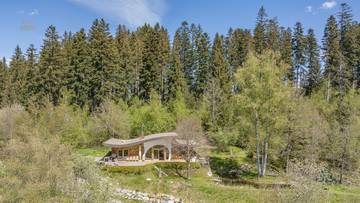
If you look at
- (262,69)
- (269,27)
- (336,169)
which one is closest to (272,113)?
(262,69)

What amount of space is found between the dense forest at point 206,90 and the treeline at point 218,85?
0.48ft

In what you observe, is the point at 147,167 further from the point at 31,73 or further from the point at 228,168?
the point at 31,73

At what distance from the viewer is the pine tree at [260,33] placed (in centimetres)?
5775

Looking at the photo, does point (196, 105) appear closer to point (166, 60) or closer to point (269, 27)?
point (166, 60)

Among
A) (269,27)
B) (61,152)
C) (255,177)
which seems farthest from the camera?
(269,27)

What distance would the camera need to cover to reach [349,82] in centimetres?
4953

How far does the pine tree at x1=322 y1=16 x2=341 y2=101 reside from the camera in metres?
50.9

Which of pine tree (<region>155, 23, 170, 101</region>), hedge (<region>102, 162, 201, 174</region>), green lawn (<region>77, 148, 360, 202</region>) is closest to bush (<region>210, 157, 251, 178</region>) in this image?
green lawn (<region>77, 148, 360, 202</region>)

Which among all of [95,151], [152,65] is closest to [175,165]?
[95,151]

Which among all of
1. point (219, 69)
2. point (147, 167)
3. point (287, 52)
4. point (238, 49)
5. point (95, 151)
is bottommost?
point (147, 167)

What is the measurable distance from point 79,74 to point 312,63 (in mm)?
38194

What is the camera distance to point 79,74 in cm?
5047

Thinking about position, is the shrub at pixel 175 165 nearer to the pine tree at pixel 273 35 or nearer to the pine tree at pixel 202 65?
the pine tree at pixel 202 65

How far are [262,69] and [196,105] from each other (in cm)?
1712
